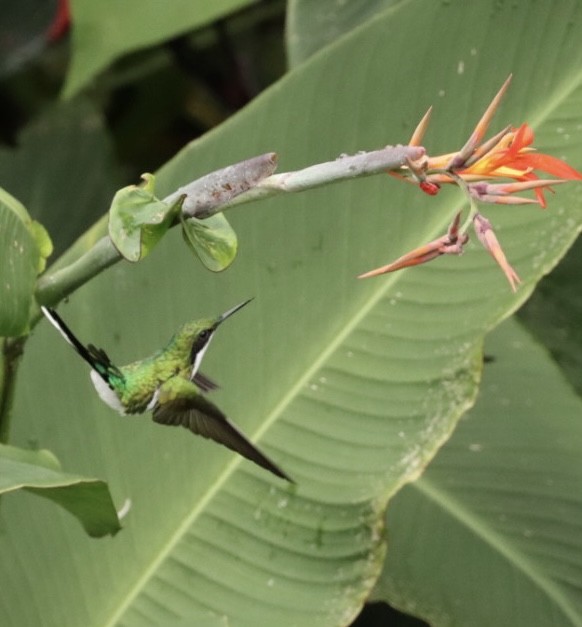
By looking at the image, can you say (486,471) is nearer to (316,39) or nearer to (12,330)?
(316,39)

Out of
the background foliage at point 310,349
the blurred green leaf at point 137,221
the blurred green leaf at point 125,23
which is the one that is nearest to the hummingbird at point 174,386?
the blurred green leaf at point 137,221

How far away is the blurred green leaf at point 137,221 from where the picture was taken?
45 cm

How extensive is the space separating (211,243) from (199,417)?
134 millimetres

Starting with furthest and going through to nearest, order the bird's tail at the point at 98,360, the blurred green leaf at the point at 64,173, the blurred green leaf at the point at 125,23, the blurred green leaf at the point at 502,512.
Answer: the blurred green leaf at the point at 64,173, the blurred green leaf at the point at 125,23, the blurred green leaf at the point at 502,512, the bird's tail at the point at 98,360

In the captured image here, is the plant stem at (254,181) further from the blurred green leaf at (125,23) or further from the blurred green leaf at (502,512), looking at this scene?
the blurred green leaf at (125,23)

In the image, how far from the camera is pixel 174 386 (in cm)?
58

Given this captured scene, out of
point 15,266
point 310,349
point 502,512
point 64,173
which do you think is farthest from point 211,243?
point 64,173

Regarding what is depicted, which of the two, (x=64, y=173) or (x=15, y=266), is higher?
(x=15, y=266)

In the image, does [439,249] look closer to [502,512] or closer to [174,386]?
[174,386]

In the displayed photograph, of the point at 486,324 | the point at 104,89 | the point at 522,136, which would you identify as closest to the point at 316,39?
the point at 486,324

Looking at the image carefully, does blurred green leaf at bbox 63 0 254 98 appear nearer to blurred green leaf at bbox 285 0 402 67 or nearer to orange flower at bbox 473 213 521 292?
blurred green leaf at bbox 285 0 402 67

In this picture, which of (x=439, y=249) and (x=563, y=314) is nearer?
(x=439, y=249)

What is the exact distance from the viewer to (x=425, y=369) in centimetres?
82

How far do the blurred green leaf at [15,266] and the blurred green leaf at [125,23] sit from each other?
2.14 ft
